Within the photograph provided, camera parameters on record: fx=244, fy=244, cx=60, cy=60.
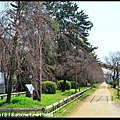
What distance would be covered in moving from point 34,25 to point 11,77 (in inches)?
122

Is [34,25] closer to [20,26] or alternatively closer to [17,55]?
[20,26]

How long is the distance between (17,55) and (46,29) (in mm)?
1865

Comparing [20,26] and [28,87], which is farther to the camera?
[28,87]

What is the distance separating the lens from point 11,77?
1182cm

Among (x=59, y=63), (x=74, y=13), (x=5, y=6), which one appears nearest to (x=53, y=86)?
(x=59, y=63)

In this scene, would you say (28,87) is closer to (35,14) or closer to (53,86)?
(35,14)

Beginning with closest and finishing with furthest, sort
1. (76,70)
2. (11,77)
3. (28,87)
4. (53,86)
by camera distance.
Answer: (11,77), (28,87), (53,86), (76,70)

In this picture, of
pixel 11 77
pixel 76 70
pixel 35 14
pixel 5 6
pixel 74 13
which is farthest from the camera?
pixel 74 13

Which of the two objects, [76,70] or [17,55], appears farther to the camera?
A: [76,70]

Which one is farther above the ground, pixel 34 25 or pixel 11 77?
pixel 34 25

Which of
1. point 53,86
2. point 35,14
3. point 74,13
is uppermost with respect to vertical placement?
point 74,13

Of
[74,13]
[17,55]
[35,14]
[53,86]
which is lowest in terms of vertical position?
[53,86]

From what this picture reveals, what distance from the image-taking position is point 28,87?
13.9 m

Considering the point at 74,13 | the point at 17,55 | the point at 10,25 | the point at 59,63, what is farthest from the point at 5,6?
the point at 74,13
